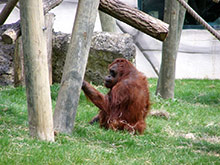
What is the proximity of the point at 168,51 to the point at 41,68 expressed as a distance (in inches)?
165

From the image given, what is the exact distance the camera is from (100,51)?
8.24 m

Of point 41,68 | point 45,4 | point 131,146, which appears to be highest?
point 45,4

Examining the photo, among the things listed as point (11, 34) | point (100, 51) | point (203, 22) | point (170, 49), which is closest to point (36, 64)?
point (11, 34)

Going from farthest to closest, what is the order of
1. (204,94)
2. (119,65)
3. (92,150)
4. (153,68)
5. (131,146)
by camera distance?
(153,68) → (204,94) → (119,65) → (131,146) → (92,150)

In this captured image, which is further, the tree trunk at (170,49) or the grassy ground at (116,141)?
the tree trunk at (170,49)

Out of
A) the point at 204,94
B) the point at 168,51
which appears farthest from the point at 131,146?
the point at 204,94

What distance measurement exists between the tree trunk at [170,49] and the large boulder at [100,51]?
2.29 feet

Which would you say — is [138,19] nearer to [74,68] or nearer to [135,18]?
[135,18]

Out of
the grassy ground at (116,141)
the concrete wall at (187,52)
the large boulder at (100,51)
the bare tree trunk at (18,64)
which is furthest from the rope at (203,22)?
the concrete wall at (187,52)

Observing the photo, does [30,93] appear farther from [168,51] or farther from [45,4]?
[168,51]

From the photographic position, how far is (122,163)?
153 inches

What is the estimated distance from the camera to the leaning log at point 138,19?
487 centimetres

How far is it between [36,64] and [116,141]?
56.3 inches

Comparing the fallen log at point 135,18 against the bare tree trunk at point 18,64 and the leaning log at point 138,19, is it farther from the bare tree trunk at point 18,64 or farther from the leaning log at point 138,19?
the bare tree trunk at point 18,64
